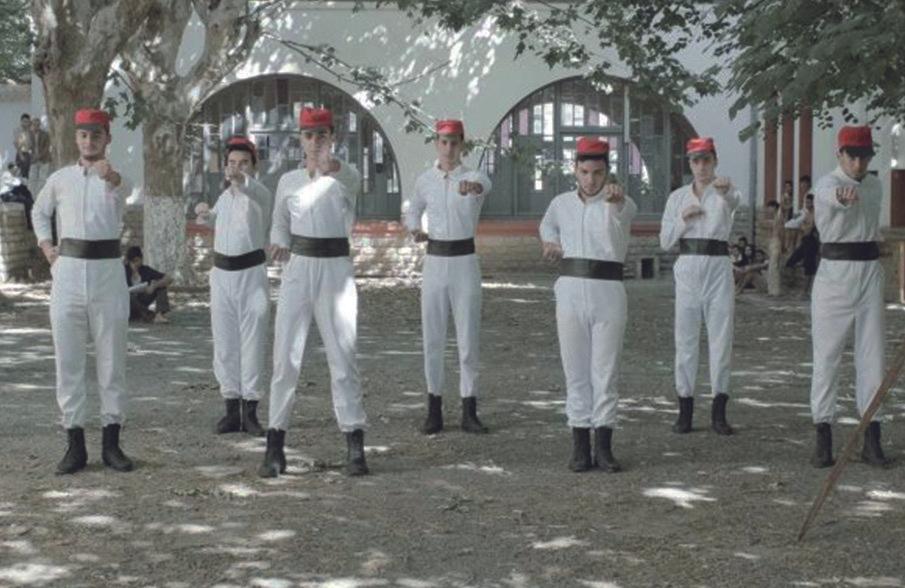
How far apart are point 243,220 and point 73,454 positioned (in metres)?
2.24

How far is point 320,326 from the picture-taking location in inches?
398

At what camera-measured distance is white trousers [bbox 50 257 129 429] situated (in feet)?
33.0

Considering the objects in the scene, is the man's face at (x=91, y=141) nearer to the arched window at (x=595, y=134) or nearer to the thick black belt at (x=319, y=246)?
the thick black belt at (x=319, y=246)

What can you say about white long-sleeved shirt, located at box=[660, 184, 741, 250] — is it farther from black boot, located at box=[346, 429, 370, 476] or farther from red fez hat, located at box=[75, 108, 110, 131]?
red fez hat, located at box=[75, 108, 110, 131]

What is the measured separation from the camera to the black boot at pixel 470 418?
11.7m

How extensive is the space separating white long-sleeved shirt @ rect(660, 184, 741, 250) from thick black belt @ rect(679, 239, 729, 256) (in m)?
0.03

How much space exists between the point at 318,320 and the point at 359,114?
73.5 ft

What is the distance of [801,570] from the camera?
775 cm

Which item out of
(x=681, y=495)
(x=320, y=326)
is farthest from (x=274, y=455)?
(x=681, y=495)

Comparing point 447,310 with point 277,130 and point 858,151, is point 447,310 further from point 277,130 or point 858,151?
point 277,130

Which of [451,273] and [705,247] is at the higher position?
[705,247]

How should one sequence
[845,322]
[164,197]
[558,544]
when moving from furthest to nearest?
[164,197] → [845,322] → [558,544]

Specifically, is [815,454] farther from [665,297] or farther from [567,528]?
[665,297]

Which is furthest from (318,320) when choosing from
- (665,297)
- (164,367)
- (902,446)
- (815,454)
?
(665,297)
